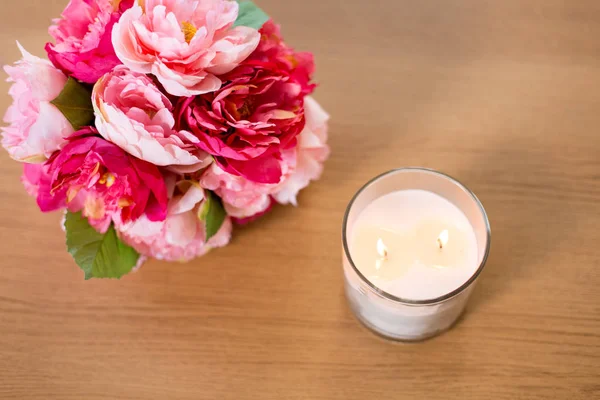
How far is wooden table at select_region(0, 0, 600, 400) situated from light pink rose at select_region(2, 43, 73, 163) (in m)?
0.16

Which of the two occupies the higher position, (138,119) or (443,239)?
(138,119)

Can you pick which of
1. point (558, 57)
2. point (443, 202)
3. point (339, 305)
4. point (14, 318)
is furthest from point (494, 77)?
point (14, 318)

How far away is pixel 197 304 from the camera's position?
511 millimetres

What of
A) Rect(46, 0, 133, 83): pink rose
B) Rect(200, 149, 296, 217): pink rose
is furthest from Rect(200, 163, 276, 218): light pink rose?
Rect(46, 0, 133, 83): pink rose

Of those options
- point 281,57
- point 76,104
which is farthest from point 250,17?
point 76,104

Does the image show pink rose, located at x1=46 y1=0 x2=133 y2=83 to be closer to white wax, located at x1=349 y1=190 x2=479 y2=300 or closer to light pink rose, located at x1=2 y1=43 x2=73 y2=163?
light pink rose, located at x1=2 y1=43 x2=73 y2=163

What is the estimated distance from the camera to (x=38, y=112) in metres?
0.41

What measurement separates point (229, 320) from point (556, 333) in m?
0.28

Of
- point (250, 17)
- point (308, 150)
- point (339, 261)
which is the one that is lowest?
point (339, 261)

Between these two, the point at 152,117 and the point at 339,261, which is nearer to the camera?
the point at 152,117

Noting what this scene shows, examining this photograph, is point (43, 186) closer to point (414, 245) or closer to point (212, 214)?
point (212, 214)

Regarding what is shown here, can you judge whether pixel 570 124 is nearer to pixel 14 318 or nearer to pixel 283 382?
pixel 283 382

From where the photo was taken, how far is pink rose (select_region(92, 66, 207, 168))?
1.25 ft

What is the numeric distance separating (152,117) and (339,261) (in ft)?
0.71
